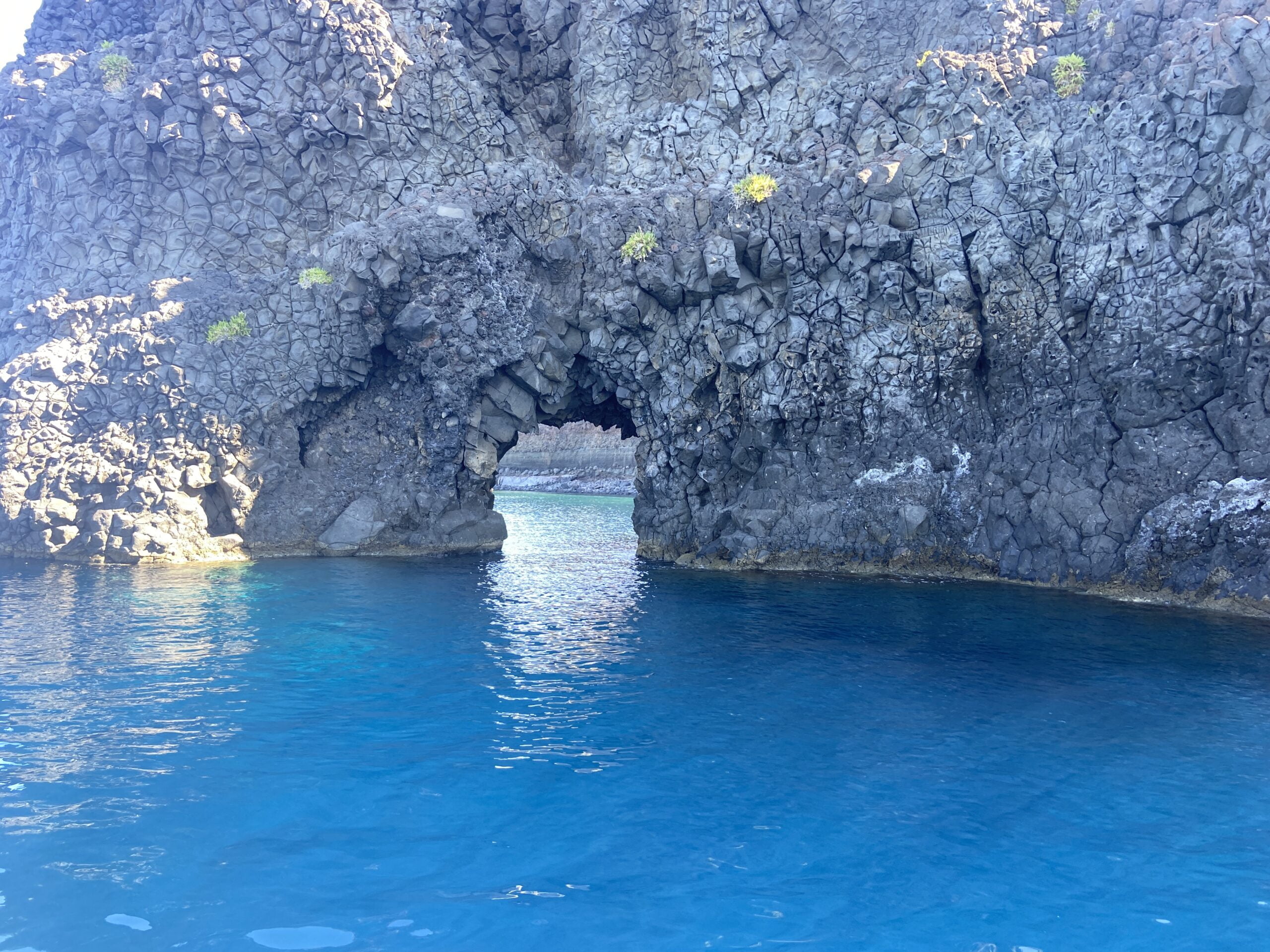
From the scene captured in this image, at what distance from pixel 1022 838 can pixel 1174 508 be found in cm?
2056

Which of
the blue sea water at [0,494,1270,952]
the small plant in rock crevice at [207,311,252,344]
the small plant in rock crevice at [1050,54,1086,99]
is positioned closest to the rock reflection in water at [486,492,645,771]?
the blue sea water at [0,494,1270,952]

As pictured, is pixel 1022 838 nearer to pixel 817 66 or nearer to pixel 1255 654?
pixel 1255 654

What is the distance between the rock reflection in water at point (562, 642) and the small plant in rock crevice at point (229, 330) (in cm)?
1513

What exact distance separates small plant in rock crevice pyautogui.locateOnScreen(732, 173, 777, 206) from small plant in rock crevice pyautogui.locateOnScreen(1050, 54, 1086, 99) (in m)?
11.0

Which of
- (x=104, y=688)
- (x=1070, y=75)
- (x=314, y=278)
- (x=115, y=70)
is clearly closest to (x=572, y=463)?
(x=314, y=278)

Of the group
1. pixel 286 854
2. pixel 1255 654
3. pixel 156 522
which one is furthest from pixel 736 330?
pixel 286 854

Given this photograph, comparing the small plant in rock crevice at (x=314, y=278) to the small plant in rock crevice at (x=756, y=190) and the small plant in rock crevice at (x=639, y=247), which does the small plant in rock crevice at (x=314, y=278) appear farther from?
the small plant in rock crevice at (x=756, y=190)

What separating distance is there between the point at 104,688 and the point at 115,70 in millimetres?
35079

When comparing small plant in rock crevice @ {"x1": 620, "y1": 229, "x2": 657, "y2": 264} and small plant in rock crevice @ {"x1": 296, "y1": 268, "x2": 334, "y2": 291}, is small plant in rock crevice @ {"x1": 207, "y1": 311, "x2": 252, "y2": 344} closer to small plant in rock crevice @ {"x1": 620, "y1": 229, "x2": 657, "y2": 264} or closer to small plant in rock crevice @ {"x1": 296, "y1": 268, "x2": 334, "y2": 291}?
small plant in rock crevice @ {"x1": 296, "y1": 268, "x2": 334, "y2": 291}

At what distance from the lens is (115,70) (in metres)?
38.8

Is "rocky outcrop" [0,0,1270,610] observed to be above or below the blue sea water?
above

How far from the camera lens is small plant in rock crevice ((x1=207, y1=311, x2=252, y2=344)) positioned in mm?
36156

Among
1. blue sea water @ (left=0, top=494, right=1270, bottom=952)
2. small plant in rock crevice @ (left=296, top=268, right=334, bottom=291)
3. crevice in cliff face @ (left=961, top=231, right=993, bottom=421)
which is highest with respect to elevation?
small plant in rock crevice @ (left=296, top=268, right=334, bottom=291)

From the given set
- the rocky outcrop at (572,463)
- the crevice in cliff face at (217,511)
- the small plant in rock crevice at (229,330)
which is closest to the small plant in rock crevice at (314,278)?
the small plant in rock crevice at (229,330)
